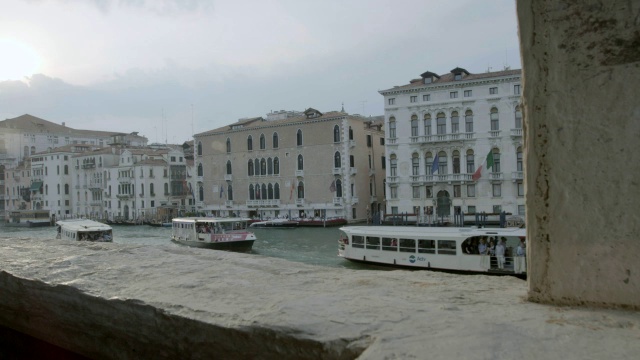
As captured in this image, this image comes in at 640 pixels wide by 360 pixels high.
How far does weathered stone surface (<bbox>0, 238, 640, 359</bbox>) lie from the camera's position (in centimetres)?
144

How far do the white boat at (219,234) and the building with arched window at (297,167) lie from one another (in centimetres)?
1311

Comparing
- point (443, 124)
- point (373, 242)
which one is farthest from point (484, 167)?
point (373, 242)

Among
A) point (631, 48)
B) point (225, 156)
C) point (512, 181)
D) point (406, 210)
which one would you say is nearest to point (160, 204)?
point (225, 156)

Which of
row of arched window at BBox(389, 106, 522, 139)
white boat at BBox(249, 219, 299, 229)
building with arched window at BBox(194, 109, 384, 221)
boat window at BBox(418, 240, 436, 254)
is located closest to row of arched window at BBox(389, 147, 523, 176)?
row of arched window at BBox(389, 106, 522, 139)

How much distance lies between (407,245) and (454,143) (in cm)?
1730

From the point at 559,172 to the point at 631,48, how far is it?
438 mm

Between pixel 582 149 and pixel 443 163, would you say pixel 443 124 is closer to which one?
pixel 443 163

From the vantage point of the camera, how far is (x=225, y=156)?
1689 inches

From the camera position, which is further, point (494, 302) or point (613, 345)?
point (494, 302)

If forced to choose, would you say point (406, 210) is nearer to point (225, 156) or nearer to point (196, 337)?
point (225, 156)

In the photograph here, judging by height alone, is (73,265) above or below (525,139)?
below

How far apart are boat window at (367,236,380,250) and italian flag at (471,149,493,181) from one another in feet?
Result: 46.7

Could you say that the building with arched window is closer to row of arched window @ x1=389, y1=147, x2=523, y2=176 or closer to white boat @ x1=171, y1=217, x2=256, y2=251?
row of arched window @ x1=389, y1=147, x2=523, y2=176

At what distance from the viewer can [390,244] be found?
16.3 m
